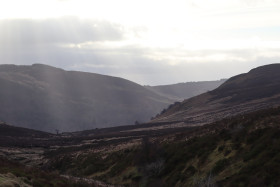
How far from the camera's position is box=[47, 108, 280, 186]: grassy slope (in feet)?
98.2

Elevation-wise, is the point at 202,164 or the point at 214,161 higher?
the point at 214,161

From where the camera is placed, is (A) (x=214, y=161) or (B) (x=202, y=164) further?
(B) (x=202, y=164)

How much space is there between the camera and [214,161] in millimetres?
36812

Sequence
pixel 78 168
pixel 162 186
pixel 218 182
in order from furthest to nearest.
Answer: pixel 78 168 < pixel 162 186 < pixel 218 182

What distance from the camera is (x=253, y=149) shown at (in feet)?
112

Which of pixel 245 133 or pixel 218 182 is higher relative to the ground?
pixel 245 133

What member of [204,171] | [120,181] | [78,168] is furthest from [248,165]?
[78,168]

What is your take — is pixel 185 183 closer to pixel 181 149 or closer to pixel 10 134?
pixel 181 149

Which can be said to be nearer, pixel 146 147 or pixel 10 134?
pixel 146 147

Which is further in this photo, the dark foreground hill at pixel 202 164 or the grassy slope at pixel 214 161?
the grassy slope at pixel 214 161

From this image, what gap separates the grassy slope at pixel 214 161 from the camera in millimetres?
29938

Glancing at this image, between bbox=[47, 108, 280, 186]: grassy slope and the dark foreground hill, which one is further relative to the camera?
bbox=[47, 108, 280, 186]: grassy slope

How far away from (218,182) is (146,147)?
55.7ft

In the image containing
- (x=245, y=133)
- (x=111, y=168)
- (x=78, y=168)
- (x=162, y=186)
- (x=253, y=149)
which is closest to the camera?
(x=253, y=149)
